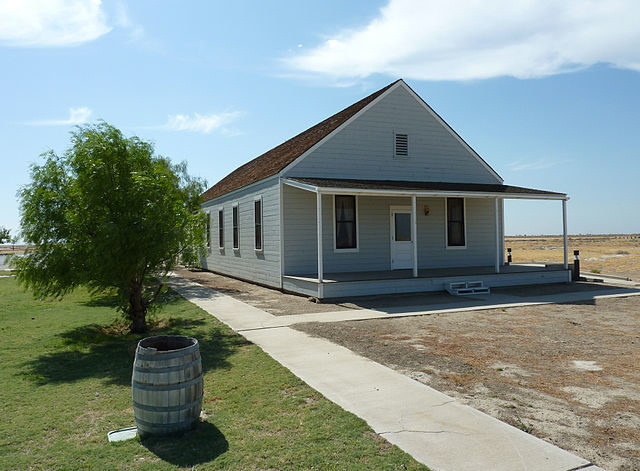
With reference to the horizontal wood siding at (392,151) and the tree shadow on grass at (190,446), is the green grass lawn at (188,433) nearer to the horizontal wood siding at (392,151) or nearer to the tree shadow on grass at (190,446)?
the tree shadow on grass at (190,446)

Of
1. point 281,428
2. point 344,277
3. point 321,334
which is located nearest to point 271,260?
point 344,277

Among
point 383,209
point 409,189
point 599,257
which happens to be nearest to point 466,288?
point 409,189

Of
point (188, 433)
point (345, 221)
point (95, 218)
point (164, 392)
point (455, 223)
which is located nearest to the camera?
point (164, 392)

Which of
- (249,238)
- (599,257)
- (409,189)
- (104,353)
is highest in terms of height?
(409,189)

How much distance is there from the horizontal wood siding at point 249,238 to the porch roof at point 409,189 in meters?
1.71

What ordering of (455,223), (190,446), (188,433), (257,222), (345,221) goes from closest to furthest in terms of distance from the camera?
1. (190,446)
2. (188,433)
3. (345,221)
4. (257,222)
5. (455,223)

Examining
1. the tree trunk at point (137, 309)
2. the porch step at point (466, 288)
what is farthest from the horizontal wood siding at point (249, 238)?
the tree trunk at point (137, 309)

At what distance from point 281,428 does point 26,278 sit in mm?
6544

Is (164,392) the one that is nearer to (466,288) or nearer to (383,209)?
(466,288)

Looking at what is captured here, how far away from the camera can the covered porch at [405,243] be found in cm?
1405

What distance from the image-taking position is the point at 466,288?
14461 millimetres

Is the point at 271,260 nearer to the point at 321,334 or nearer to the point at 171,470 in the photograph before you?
the point at 321,334

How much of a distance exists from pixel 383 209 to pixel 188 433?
44.3ft

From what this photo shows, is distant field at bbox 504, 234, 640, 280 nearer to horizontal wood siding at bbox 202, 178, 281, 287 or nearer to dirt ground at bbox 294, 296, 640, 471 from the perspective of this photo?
dirt ground at bbox 294, 296, 640, 471
